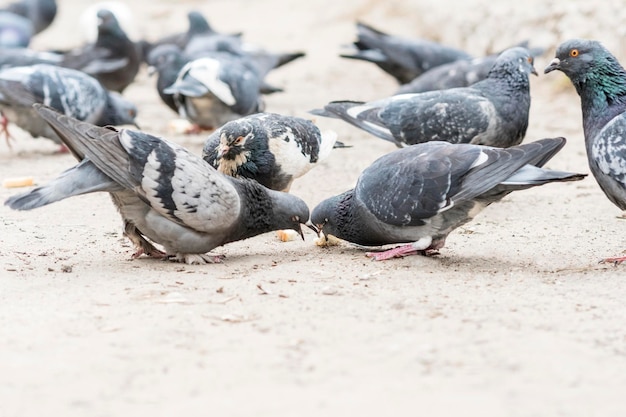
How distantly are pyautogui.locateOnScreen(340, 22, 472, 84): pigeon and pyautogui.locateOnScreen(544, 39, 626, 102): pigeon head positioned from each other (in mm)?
5849

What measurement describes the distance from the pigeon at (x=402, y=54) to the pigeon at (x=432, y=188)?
6.46 m

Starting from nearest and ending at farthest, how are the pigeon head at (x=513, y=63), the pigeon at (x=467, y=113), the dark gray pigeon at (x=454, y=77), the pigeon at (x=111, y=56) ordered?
the pigeon at (x=467, y=113) < the pigeon head at (x=513, y=63) < the dark gray pigeon at (x=454, y=77) < the pigeon at (x=111, y=56)

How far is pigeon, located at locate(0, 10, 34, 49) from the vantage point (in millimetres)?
15281

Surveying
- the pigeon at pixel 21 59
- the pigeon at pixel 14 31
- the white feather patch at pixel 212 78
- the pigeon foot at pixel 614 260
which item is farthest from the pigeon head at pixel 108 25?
the pigeon foot at pixel 614 260

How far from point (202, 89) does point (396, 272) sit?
5189 millimetres

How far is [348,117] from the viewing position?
7.98 m

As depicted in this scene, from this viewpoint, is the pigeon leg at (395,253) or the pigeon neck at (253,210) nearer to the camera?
the pigeon leg at (395,253)

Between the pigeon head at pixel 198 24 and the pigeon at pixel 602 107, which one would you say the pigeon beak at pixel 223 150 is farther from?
the pigeon head at pixel 198 24

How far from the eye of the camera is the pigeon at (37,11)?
1833cm

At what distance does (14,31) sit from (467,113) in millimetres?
10520

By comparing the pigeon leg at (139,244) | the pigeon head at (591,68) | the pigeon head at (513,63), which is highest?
the pigeon head at (591,68)

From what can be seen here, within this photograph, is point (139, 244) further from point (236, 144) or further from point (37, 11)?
point (37, 11)

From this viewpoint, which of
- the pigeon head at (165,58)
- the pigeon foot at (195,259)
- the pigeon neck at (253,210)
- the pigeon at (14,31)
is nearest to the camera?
the pigeon foot at (195,259)

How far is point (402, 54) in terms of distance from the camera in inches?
487
